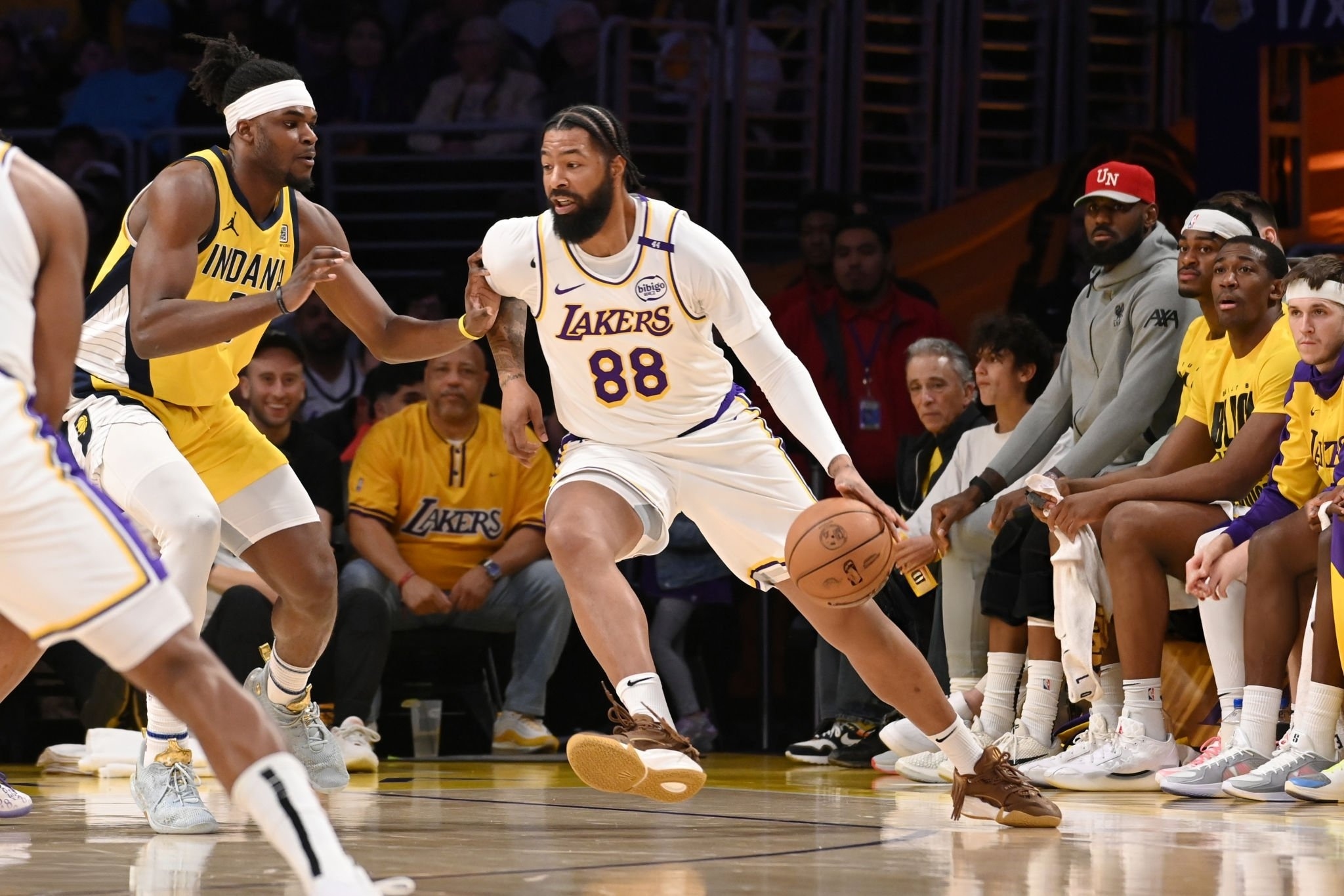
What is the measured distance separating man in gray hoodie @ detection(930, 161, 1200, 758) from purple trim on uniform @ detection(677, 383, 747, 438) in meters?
1.80

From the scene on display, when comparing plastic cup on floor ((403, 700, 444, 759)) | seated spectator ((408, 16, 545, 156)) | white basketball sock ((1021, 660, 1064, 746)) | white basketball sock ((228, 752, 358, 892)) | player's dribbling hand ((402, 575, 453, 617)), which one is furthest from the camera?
seated spectator ((408, 16, 545, 156))

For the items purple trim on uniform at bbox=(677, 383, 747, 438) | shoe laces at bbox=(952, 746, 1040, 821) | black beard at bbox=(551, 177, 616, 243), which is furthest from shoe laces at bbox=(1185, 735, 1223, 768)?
black beard at bbox=(551, 177, 616, 243)

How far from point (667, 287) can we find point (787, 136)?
6485mm

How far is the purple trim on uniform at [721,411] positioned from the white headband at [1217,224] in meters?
2.19

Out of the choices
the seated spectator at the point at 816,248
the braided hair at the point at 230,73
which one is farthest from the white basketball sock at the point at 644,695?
the seated spectator at the point at 816,248

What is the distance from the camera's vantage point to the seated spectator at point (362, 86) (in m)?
11.0

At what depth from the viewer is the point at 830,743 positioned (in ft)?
24.1

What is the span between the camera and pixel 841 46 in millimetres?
10531

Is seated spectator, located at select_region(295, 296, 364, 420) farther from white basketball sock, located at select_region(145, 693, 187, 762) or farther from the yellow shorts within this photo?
white basketball sock, located at select_region(145, 693, 187, 762)

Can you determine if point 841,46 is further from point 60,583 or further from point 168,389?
point 60,583

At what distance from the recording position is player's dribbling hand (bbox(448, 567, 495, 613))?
7629mm

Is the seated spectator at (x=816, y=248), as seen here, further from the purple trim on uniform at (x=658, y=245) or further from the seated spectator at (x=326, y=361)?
the purple trim on uniform at (x=658, y=245)

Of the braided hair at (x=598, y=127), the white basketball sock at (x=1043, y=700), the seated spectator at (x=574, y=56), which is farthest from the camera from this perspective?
the seated spectator at (x=574, y=56)

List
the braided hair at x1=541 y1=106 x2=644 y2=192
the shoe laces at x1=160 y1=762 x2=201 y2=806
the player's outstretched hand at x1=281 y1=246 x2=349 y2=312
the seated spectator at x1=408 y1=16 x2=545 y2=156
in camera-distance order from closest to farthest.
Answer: the player's outstretched hand at x1=281 y1=246 x2=349 y2=312 → the shoe laces at x1=160 y1=762 x2=201 y2=806 → the braided hair at x1=541 y1=106 x2=644 y2=192 → the seated spectator at x1=408 y1=16 x2=545 y2=156
